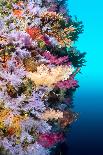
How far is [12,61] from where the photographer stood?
14.1 m

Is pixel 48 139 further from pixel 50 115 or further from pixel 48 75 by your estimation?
pixel 48 75

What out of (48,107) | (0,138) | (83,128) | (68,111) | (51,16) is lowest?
(0,138)

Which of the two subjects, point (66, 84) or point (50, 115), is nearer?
point (50, 115)

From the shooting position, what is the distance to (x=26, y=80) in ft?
47.2

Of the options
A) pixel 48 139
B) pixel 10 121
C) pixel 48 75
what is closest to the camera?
pixel 10 121

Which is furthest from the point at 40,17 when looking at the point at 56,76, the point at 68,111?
Answer: the point at 68,111

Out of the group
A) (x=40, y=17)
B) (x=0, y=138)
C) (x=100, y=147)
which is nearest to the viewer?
(x=0, y=138)

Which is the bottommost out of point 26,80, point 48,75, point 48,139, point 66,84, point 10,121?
point 10,121

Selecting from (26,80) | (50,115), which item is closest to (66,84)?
(50,115)

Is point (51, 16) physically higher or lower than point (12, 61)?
higher

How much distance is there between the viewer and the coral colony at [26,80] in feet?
45.4

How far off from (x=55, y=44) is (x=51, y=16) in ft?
5.05

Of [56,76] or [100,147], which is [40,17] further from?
[100,147]

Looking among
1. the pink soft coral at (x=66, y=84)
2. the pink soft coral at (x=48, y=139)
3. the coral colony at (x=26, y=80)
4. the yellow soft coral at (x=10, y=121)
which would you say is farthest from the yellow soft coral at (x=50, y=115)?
the yellow soft coral at (x=10, y=121)
